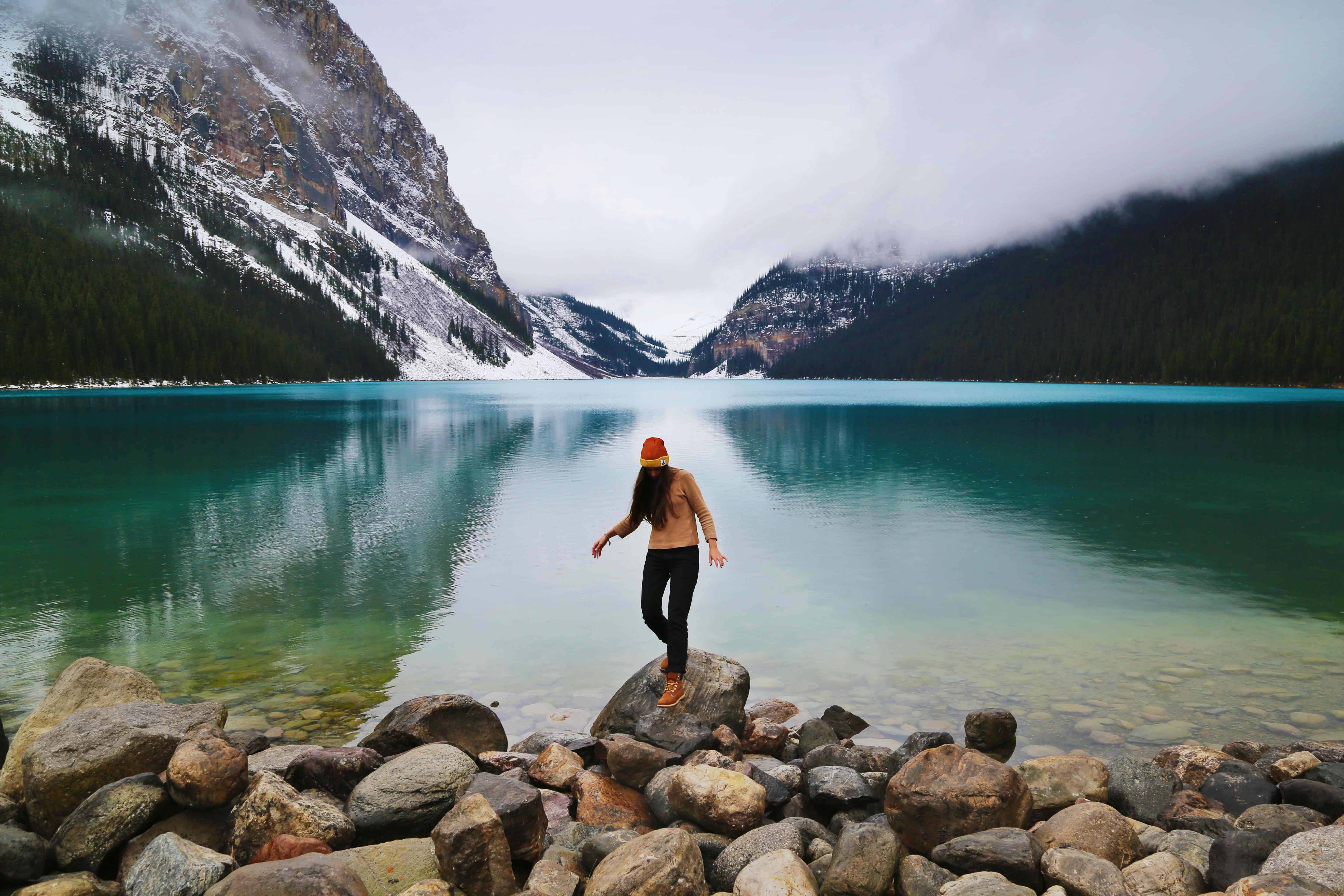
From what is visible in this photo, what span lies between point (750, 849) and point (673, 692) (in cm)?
274

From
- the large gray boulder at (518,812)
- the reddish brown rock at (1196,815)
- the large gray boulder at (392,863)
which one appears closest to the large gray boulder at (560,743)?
the large gray boulder at (518,812)

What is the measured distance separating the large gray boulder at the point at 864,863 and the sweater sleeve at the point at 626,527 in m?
3.61

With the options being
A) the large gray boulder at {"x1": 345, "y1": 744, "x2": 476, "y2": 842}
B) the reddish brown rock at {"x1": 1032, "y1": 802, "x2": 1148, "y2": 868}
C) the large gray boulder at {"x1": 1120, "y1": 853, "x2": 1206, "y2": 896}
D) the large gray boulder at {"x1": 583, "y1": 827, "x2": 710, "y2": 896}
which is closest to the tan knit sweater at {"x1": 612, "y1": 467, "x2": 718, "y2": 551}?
the large gray boulder at {"x1": 345, "y1": 744, "x2": 476, "y2": 842}

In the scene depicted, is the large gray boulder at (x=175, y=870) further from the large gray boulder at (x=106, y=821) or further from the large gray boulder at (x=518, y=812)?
the large gray boulder at (x=518, y=812)

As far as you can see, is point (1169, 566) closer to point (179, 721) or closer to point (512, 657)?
point (512, 657)

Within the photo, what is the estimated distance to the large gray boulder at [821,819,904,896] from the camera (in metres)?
4.51

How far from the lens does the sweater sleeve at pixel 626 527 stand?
25.2 ft

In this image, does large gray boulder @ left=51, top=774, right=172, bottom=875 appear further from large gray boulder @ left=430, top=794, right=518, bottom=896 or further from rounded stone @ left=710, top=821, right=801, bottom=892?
rounded stone @ left=710, top=821, right=801, bottom=892

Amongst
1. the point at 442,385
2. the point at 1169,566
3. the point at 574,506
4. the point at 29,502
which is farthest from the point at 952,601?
the point at 442,385

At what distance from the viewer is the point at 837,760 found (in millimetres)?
6434

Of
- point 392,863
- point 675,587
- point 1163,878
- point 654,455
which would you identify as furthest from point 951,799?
point 654,455

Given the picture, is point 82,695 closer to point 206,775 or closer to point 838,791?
point 206,775

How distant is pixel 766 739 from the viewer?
7.22 meters

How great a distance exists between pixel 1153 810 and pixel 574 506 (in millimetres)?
19173
